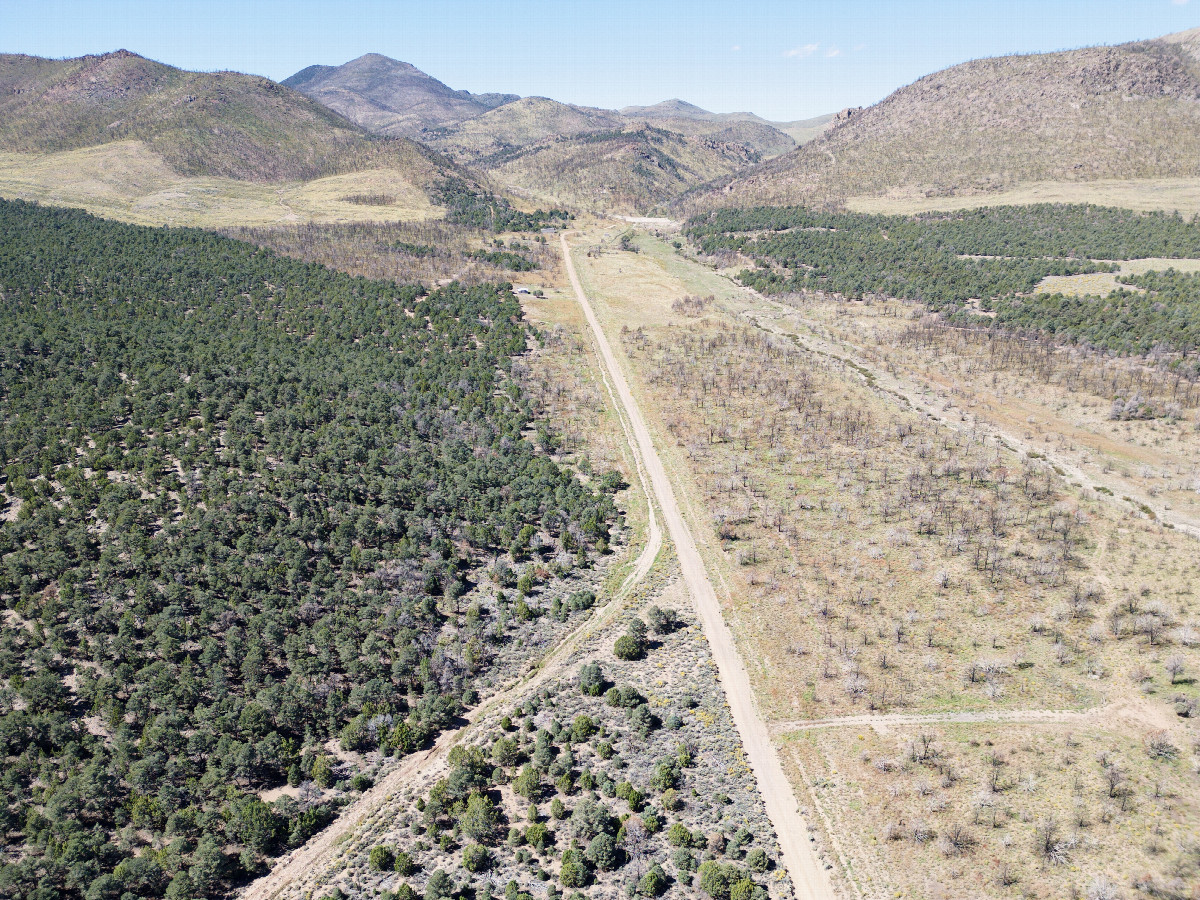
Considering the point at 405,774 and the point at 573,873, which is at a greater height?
the point at 405,774

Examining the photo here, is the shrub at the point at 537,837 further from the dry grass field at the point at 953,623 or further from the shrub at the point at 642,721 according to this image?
the dry grass field at the point at 953,623

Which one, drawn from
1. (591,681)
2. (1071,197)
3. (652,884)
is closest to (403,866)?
(652,884)

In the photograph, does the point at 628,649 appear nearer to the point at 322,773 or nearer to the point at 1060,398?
the point at 322,773

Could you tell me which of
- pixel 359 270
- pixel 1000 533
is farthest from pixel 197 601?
pixel 359 270

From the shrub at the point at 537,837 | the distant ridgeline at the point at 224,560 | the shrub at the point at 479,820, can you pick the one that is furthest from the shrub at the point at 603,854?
Result: the distant ridgeline at the point at 224,560

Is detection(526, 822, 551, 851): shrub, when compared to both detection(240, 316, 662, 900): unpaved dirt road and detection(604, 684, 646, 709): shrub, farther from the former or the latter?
detection(604, 684, 646, 709): shrub

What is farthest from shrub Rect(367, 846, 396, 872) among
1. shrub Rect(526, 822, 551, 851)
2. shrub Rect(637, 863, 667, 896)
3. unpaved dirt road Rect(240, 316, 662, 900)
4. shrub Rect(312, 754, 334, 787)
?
shrub Rect(637, 863, 667, 896)
